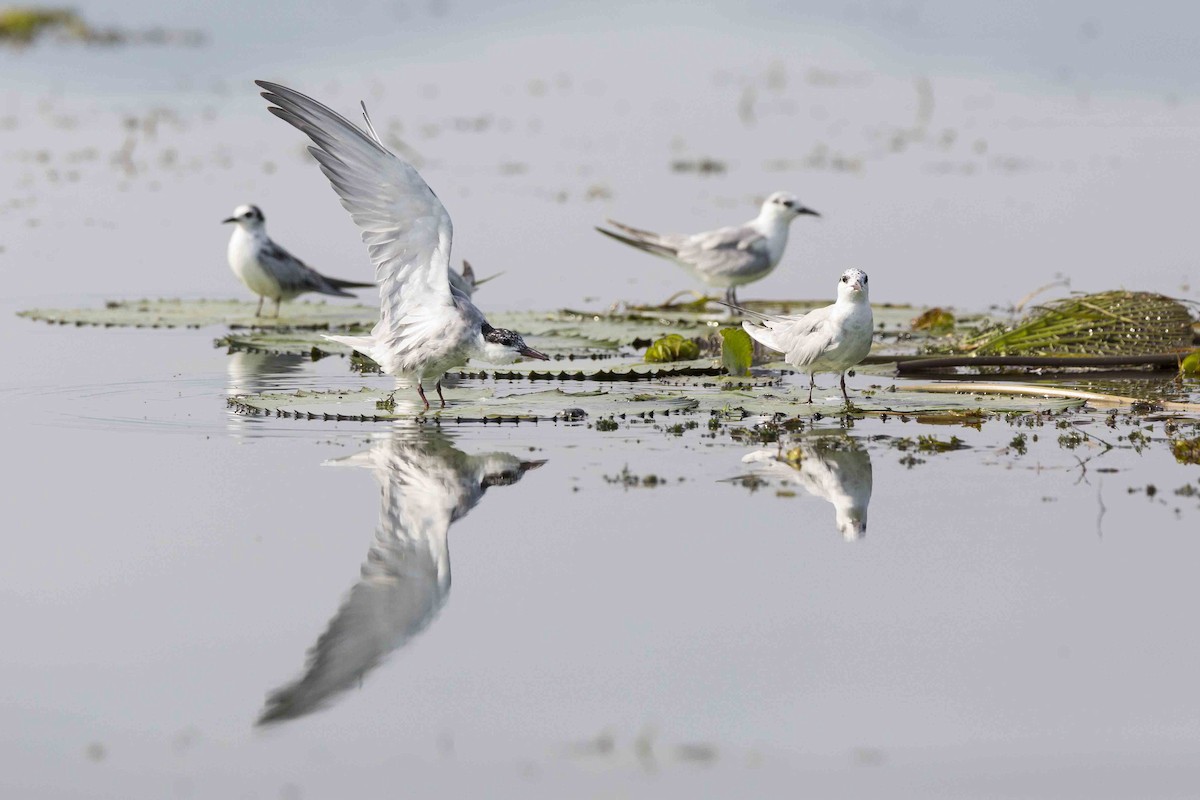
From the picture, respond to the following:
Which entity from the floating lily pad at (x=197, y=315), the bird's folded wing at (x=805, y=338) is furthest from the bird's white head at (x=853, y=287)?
the floating lily pad at (x=197, y=315)

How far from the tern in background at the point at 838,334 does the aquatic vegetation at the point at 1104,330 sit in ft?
5.26

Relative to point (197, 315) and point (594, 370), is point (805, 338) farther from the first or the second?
point (197, 315)

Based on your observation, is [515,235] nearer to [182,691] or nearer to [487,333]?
[487,333]

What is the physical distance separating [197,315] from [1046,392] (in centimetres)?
627

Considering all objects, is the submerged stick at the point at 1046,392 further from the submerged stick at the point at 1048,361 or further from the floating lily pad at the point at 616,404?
the submerged stick at the point at 1048,361

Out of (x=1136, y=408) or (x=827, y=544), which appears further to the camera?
(x=1136, y=408)

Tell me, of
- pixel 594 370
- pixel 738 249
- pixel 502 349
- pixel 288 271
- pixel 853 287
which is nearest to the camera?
pixel 502 349

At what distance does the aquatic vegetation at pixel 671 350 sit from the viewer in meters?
10.2

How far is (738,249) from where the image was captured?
13.7 meters

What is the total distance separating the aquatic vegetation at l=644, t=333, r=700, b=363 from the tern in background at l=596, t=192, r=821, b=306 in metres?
3.36

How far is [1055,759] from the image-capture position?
450cm

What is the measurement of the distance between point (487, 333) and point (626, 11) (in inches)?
1334

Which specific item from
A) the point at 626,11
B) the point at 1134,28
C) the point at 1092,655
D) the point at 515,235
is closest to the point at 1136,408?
the point at 1092,655

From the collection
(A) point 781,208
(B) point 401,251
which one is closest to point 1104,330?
(A) point 781,208
